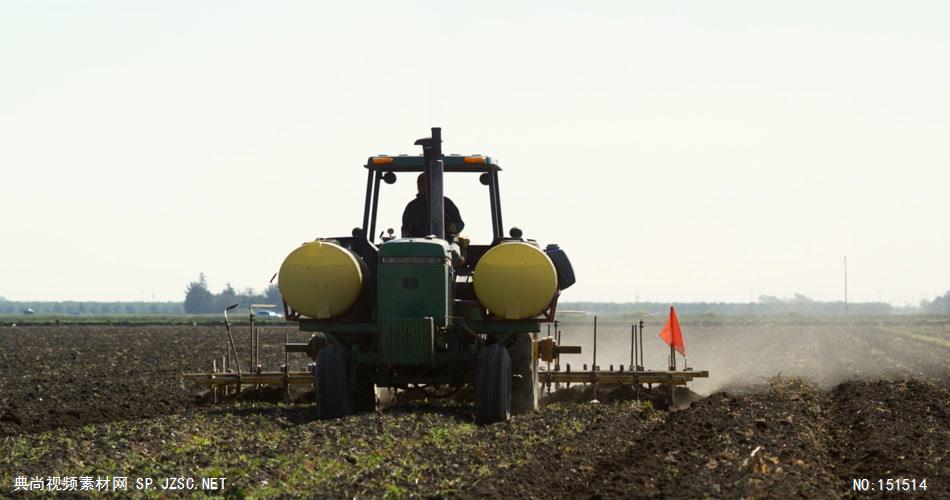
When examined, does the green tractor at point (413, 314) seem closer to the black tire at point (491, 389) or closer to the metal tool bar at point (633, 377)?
the black tire at point (491, 389)

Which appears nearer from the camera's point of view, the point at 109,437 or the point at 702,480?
the point at 702,480

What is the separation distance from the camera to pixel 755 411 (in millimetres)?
16656

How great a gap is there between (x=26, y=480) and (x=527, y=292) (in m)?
6.80

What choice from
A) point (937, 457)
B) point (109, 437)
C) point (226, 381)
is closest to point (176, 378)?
point (226, 381)

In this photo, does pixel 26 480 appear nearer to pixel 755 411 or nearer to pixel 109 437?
pixel 109 437

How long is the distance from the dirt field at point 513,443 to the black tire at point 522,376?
0.49 metres

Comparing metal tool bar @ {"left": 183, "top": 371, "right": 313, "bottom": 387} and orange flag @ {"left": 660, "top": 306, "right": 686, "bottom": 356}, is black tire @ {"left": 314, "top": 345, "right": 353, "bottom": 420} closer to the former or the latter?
metal tool bar @ {"left": 183, "top": 371, "right": 313, "bottom": 387}

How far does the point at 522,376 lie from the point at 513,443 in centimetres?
380

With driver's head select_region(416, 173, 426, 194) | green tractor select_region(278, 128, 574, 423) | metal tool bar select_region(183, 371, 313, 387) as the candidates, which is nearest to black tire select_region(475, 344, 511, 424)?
green tractor select_region(278, 128, 574, 423)

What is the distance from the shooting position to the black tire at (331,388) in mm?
15852

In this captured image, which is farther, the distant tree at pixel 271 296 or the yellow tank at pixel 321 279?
the distant tree at pixel 271 296

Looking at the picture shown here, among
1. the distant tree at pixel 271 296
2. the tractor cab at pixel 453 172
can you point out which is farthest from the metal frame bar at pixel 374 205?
the distant tree at pixel 271 296

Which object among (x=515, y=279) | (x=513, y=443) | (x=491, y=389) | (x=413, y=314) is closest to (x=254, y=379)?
(x=413, y=314)

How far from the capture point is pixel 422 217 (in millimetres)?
17734
